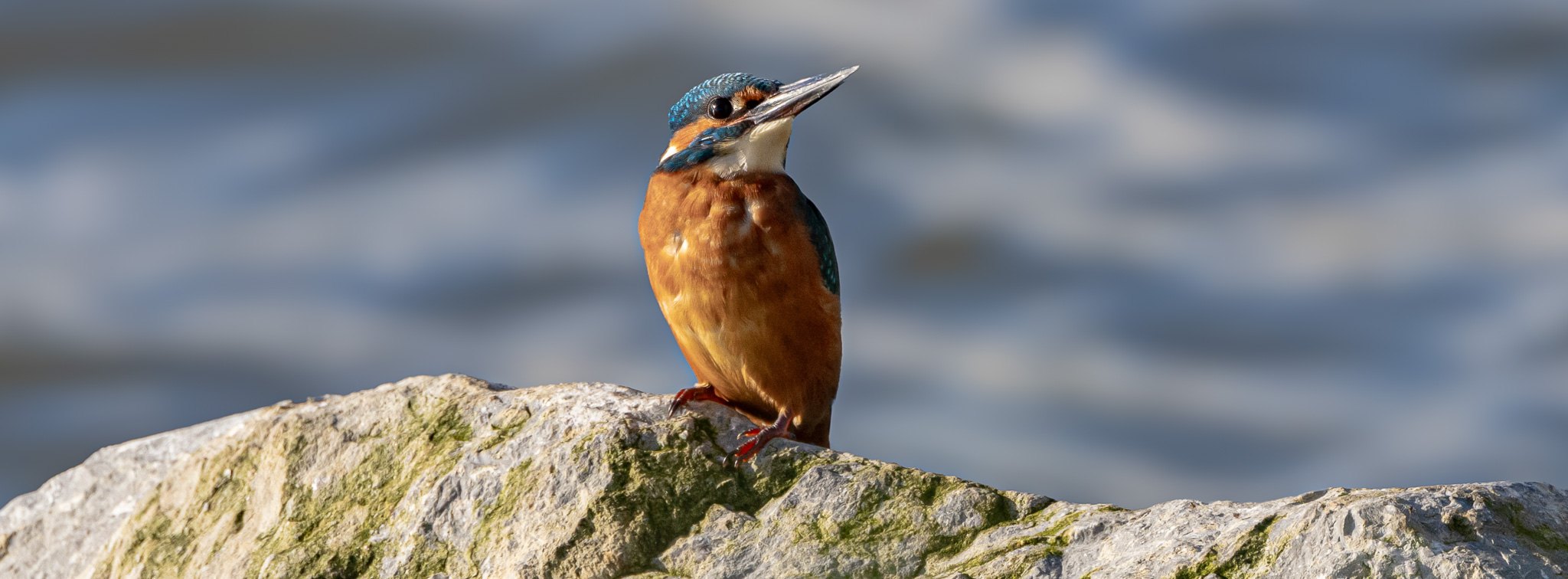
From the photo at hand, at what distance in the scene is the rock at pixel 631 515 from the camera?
3.87 m

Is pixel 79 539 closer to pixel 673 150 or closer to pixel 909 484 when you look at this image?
pixel 673 150

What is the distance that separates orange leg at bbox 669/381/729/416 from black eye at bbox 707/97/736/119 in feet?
4.57

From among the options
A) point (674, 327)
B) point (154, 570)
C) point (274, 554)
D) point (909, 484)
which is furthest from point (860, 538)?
point (154, 570)

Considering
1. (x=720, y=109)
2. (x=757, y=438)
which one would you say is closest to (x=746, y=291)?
(x=757, y=438)

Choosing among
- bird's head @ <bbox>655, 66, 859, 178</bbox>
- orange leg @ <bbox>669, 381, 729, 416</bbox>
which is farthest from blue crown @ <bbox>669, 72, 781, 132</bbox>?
orange leg @ <bbox>669, 381, 729, 416</bbox>

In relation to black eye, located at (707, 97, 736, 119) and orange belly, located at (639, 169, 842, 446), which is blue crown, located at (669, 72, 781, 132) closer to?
black eye, located at (707, 97, 736, 119)

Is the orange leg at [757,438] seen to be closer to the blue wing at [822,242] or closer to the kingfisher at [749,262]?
the kingfisher at [749,262]

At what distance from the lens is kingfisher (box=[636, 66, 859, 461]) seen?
5922 millimetres

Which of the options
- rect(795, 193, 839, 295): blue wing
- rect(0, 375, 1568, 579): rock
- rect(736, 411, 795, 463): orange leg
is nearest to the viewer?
rect(0, 375, 1568, 579): rock

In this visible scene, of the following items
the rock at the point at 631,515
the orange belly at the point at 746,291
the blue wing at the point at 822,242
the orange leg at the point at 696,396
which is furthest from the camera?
the blue wing at the point at 822,242

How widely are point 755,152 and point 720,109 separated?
352 mm

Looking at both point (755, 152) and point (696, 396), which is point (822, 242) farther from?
point (696, 396)

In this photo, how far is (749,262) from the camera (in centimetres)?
589

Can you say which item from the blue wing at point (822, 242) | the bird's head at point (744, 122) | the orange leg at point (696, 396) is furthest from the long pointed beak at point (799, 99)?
the orange leg at point (696, 396)
